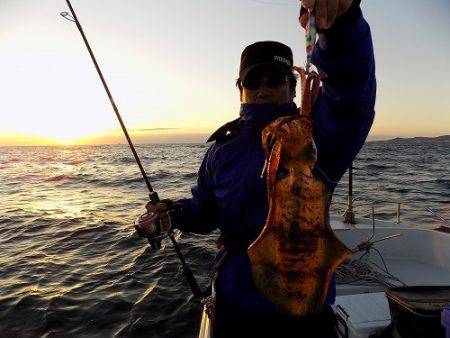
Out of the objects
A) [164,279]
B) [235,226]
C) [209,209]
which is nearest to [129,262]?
[164,279]

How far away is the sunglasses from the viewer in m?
2.56

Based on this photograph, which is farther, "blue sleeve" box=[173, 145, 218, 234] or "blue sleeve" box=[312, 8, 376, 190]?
"blue sleeve" box=[173, 145, 218, 234]

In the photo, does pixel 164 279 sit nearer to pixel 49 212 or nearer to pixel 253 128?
pixel 253 128

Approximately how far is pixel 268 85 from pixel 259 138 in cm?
41

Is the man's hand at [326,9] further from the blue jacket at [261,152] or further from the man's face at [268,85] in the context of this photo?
the man's face at [268,85]

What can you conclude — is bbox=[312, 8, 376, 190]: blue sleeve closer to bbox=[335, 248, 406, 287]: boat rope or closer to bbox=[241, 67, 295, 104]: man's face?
bbox=[241, 67, 295, 104]: man's face

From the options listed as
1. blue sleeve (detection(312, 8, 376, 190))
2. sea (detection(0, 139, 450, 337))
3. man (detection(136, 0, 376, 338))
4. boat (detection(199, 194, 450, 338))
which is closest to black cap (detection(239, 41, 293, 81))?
Answer: man (detection(136, 0, 376, 338))

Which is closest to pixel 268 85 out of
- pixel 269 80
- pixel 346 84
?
pixel 269 80

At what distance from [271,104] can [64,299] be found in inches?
269

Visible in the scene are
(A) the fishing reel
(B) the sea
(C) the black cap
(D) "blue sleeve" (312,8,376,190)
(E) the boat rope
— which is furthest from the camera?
(B) the sea

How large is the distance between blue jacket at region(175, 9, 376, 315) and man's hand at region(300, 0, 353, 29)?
0.06 metres

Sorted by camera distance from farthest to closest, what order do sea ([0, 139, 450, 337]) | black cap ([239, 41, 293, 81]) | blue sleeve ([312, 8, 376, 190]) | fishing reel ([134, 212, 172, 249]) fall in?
1. sea ([0, 139, 450, 337])
2. fishing reel ([134, 212, 172, 249])
3. black cap ([239, 41, 293, 81])
4. blue sleeve ([312, 8, 376, 190])

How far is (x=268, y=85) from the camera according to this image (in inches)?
102

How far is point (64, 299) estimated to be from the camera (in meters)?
7.18
